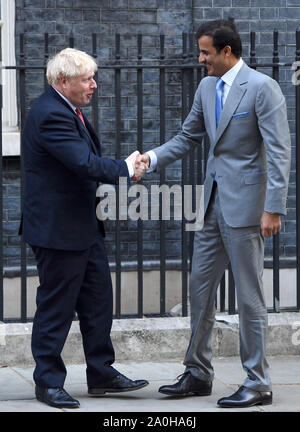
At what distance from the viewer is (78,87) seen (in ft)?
17.5

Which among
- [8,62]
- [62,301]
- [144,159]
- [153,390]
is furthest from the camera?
[8,62]

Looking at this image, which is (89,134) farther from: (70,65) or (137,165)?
(70,65)

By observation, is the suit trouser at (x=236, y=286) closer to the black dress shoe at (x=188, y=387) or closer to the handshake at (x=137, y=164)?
the black dress shoe at (x=188, y=387)

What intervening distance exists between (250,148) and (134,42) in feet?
11.2

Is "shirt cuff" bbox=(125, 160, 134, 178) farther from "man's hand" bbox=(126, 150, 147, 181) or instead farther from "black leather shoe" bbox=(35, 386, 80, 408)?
"black leather shoe" bbox=(35, 386, 80, 408)

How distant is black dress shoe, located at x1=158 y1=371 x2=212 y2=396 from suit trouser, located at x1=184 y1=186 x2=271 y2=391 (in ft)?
0.11

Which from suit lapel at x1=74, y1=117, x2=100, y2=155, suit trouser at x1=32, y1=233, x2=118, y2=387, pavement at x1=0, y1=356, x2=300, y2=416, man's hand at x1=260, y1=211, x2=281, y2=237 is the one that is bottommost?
pavement at x1=0, y1=356, x2=300, y2=416

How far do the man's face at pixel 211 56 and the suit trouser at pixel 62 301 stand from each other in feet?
3.61

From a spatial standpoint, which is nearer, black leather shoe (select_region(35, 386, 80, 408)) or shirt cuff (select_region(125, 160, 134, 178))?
black leather shoe (select_region(35, 386, 80, 408))

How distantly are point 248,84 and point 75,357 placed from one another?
2.20 m

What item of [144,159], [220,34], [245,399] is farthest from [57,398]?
[220,34]

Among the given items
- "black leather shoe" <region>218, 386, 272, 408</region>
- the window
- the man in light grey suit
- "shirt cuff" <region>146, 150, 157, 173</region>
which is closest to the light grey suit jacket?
the man in light grey suit

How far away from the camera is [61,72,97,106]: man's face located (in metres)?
5.34

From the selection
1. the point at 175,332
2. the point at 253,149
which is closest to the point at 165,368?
the point at 175,332
